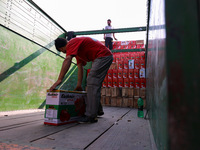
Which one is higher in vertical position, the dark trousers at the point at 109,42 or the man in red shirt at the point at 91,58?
the dark trousers at the point at 109,42

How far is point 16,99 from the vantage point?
3.00 metres

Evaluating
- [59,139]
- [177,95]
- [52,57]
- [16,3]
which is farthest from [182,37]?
[52,57]

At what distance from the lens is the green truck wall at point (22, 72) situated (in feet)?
8.91

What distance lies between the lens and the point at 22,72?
10.3ft

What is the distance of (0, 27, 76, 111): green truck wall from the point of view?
272 centimetres

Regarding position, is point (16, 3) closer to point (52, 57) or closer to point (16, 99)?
point (52, 57)

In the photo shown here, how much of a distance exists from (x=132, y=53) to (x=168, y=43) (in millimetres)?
5944

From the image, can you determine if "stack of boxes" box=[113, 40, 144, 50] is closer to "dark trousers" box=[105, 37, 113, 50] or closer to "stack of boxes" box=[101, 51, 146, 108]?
"dark trousers" box=[105, 37, 113, 50]

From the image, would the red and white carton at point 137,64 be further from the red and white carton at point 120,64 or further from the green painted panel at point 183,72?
the green painted panel at point 183,72

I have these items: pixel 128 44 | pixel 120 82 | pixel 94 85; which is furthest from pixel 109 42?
pixel 94 85

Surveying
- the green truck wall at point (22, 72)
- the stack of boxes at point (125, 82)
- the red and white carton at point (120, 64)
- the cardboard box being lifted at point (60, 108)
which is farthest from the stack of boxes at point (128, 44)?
the cardboard box being lifted at point (60, 108)

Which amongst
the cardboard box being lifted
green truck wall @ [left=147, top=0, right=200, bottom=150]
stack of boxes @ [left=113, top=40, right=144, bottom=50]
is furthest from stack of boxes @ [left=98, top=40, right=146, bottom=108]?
green truck wall @ [left=147, top=0, right=200, bottom=150]

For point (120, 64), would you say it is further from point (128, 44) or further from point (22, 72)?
point (22, 72)

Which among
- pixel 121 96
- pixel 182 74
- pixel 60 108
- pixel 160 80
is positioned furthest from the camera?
pixel 121 96
